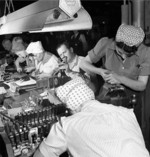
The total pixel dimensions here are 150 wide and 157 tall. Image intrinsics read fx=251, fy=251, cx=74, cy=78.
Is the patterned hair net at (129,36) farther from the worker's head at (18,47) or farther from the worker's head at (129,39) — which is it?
the worker's head at (18,47)

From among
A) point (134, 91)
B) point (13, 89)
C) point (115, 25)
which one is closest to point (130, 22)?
point (115, 25)

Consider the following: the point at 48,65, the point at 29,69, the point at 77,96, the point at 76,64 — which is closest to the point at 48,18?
the point at 77,96

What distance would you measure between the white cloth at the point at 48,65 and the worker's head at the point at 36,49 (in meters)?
0.09

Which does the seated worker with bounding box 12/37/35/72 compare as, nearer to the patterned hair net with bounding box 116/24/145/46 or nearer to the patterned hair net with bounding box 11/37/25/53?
the patterned hair net with bounding box 11/37/25/53

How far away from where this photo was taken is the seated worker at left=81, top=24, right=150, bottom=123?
2.28 metres

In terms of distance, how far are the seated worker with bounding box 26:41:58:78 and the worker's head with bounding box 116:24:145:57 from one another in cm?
95

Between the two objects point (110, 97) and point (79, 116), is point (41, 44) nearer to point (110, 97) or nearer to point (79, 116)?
point (110, 97)

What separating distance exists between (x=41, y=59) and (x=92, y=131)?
6.09ft

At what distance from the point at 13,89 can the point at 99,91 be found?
3.01 ft

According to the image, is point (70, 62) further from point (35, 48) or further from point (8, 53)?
point (8, 53)

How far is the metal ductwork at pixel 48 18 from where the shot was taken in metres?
1.33

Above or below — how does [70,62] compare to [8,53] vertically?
below

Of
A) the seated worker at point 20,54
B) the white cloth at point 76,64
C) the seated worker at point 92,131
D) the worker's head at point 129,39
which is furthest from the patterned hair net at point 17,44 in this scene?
the seated worker at point 92,131

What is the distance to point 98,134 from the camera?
4.39 ft
